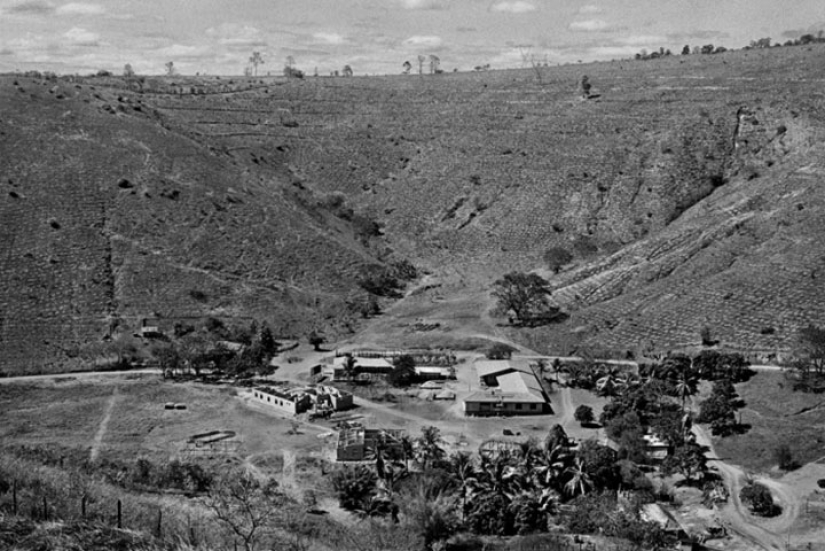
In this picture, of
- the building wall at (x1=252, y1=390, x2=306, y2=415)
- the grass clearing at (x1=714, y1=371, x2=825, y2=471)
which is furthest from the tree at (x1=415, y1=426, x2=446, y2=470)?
the grass clearing at (x1=714, y1=371, x2=825, y2=471)

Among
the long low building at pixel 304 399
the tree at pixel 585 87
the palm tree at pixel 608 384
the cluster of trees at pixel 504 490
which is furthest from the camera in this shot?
the tree at pixel 585 87

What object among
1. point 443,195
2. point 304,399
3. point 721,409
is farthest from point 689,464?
point 443,195

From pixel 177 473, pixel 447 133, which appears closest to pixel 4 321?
pixel 177 473

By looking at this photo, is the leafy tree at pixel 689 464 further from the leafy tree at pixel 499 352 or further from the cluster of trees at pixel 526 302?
the cluster of trees at pixel 526 302

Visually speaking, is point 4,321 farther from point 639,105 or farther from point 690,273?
point 639,105

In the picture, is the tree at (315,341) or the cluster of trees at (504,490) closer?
the cluster of trees at (504,490)

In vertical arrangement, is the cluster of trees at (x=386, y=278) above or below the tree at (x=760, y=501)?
above

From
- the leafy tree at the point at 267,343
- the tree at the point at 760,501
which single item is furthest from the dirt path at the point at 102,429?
the tree at the point at 760,501

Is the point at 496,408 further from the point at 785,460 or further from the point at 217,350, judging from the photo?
the point at 217,350
